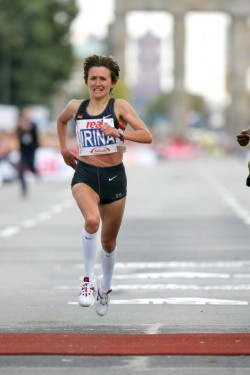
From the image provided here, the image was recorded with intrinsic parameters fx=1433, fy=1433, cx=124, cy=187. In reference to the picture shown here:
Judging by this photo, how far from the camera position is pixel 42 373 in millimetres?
7266

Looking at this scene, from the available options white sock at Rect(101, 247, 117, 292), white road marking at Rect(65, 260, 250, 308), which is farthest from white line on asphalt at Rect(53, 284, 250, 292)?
white sock at Rect(101, 247, 117, 292)

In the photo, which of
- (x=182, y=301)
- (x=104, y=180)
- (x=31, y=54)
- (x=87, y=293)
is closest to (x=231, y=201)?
(x=182, y=301)

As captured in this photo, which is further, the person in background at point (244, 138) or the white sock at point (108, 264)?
the white sock at point (108, 264)

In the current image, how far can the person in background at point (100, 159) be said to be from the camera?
32.4 feet

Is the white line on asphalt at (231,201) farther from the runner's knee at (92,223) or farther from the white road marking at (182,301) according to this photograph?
the runner's knee at (92,223)

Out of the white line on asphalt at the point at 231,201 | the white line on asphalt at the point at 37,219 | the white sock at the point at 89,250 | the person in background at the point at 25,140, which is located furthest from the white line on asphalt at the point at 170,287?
Result: the person in background at the point at 25,140

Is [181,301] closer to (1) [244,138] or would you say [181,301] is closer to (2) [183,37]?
(1) [244,138]

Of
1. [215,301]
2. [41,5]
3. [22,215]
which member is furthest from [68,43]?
[215,301]

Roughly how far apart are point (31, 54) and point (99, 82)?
79.8 m

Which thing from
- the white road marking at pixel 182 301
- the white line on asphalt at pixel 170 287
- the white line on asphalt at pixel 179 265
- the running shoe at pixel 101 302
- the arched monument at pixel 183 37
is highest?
the running shoe at pixel 101 302

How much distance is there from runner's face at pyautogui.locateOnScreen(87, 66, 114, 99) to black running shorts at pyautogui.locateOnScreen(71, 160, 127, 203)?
503 mm

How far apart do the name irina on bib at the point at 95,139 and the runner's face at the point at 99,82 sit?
192 mm

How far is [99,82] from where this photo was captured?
999 centimetres

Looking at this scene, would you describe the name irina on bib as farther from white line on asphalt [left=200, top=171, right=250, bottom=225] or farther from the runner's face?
white line on asphalt [left=200, top=171, right=250, bottom=225]
